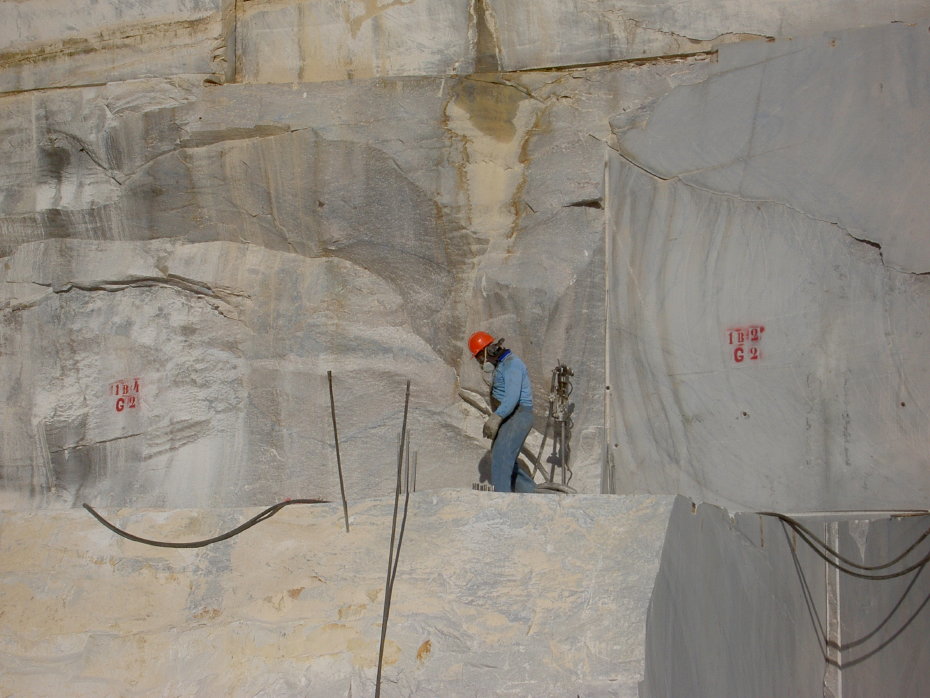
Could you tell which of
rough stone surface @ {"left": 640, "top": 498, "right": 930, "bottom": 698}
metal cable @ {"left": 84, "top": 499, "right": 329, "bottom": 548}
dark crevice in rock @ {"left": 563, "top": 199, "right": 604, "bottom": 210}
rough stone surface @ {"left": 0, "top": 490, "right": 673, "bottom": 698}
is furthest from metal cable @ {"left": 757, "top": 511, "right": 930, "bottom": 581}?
metal cable @ {"left": 84, "top": 499, "right": 329, "bottom": 548}

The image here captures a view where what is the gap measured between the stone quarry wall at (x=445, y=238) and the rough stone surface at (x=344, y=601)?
1.35m

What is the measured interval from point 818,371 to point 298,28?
387 centimetres

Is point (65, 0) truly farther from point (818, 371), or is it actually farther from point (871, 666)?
point (871, 666)

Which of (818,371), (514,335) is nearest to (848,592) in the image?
(818,371)

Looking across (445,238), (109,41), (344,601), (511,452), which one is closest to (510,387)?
(511,452)

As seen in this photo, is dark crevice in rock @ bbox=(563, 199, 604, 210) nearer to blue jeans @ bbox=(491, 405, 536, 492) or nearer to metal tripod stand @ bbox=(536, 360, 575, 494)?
metal tripod stand @ bbox=(536, 360, 575, 494)

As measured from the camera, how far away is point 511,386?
19.2ft

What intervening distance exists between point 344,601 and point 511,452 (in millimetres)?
1385

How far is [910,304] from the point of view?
19.0 feet

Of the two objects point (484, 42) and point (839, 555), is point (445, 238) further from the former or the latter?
point (839, 555)

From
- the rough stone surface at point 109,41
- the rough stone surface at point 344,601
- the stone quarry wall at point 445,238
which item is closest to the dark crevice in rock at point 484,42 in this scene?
the stone quarry wall at point 445,238

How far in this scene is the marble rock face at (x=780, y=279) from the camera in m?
5.81

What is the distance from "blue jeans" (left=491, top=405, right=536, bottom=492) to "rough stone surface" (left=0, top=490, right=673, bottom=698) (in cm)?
74

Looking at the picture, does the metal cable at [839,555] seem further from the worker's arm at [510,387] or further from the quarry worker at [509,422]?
the worker's arm at [510,387]
